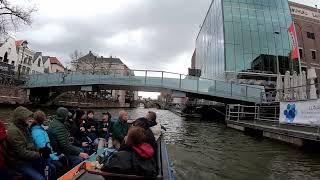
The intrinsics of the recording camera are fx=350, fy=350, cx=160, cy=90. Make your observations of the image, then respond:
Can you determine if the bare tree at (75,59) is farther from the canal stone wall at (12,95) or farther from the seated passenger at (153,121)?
the seated passenger at (153,121)

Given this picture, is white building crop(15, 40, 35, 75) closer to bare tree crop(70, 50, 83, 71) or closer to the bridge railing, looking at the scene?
bare tree crop(70, 50, 83, 71)

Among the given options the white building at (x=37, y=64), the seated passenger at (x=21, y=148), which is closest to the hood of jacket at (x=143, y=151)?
the seated passenger at (x=21, y=148)

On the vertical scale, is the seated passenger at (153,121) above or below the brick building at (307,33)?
below

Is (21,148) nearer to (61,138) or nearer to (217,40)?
(61,138)

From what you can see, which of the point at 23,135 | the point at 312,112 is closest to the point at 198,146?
the point at 312,112

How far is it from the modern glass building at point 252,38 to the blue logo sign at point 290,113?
2288 cm

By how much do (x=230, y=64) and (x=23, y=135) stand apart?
37155 millimetres

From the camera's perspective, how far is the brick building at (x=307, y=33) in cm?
5203

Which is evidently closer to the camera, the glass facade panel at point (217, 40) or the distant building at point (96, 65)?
the distant building at point (96, 65)

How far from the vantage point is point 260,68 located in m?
41.2

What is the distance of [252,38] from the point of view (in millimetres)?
42375

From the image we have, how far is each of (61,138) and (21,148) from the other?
1732 millimetres

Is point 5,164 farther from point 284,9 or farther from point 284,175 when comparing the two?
point 284,9

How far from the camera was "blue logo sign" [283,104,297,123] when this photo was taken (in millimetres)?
16891
